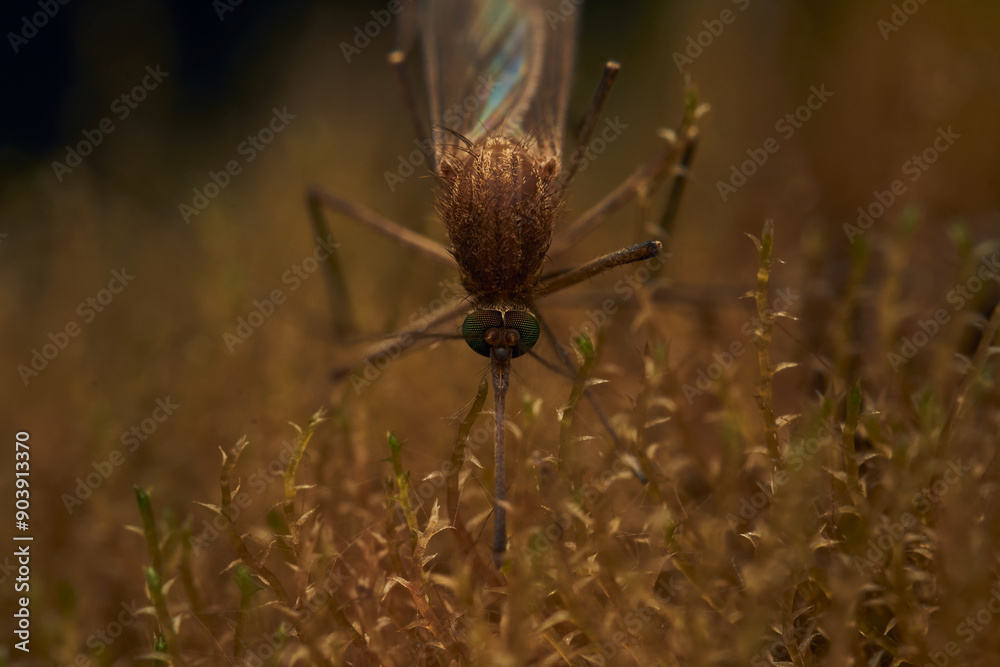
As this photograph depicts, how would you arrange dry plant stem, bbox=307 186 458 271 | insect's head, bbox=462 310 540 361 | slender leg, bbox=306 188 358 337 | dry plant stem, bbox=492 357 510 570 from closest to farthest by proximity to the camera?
dry plant stem, bbox=492 357 510 570
insect's head, bbox=462 310 540 361
dry plant stem, bbox=307 186 458 271
slender leg, bbox=306 188 358 337

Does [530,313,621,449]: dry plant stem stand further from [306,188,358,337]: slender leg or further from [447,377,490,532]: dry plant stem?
[306,188,358,337]: slender leg

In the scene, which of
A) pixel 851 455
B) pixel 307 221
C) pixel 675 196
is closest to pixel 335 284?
pixel 307 221

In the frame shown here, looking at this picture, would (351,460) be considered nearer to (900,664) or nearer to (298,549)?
(298,549)

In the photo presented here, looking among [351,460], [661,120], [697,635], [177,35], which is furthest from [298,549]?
[177,35]

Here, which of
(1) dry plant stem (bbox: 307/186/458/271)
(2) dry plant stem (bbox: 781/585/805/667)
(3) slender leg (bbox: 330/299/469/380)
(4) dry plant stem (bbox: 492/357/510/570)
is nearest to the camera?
(2) dry plant stem (bbox: 781/585/805/667)

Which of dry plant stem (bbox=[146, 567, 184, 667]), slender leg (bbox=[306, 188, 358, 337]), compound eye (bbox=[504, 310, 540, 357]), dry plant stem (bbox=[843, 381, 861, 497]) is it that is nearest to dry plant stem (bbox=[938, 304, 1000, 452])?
dry plant stem (bbox=[843, 381, 861, 497])

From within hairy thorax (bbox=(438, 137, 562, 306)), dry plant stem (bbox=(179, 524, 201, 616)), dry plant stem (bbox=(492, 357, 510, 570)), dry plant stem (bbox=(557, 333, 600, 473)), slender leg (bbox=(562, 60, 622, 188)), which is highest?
slender leg (bbox=(562, 60, 622, 188))
